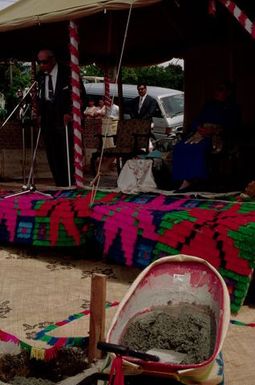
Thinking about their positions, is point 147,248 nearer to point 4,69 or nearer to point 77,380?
point 77,380

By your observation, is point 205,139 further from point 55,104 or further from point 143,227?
point 143,227

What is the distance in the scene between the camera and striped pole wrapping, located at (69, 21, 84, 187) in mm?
6801

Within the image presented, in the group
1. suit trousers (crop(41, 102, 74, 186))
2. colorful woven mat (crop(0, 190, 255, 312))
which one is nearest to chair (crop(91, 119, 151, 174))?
suit trousers (crop(41, 102, 74, 186))

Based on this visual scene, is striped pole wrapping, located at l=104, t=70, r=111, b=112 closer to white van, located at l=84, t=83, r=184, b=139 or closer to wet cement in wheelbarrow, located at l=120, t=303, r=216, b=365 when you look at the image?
white van, located at l=84, t=83, r=184, b=139

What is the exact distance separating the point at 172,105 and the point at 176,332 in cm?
1269

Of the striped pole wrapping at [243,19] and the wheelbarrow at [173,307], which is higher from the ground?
the striped pole wrapping at [243,19]

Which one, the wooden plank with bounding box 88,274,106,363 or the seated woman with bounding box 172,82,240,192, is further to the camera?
the seated woman with bounding box 172,82,240,192

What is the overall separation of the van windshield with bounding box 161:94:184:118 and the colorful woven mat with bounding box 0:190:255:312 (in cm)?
876

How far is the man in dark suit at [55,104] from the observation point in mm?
7578

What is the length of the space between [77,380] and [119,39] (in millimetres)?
7262

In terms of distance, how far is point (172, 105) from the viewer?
15414mm

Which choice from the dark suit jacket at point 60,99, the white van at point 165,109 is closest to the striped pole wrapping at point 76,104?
the dark suit jacket at point 60,99

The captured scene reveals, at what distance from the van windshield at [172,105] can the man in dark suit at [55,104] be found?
7.55 m

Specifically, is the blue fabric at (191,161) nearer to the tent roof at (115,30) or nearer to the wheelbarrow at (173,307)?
the tent roof at (115,30)
